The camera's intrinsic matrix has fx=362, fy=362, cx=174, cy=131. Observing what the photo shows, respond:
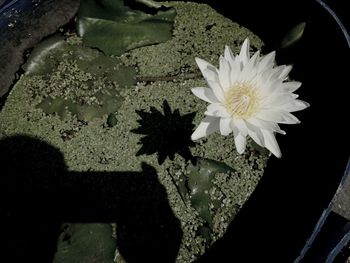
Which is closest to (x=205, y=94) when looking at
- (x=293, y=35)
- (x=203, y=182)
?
(x=203, y=182)

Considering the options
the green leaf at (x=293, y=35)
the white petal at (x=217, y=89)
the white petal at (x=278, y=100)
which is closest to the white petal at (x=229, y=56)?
the white petal at (x=217, y=89)

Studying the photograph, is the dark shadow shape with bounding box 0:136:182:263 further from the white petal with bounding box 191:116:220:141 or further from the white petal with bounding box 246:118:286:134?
the white petal with bounding box 246:118:286:134

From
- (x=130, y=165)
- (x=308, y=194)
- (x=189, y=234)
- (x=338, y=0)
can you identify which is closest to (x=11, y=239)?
(x=130, y=165)

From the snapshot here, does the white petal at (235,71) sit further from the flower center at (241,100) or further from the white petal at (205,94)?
the white petal at (205,94)

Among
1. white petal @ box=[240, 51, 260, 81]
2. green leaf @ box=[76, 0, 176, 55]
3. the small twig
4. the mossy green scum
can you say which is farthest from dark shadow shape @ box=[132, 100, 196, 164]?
white petal @ box=[240, 51, 260, 81]

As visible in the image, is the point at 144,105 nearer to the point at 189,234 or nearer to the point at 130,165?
the point at 130,165

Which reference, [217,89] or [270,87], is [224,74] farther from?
[270,87]
